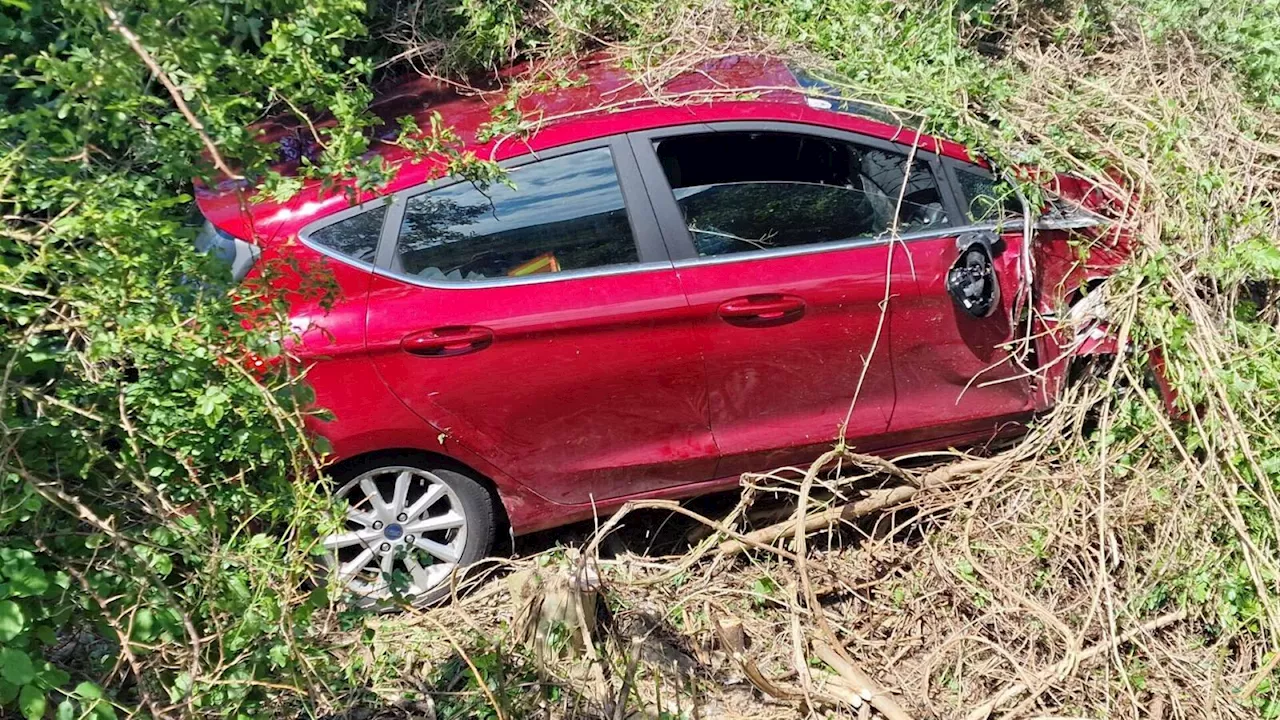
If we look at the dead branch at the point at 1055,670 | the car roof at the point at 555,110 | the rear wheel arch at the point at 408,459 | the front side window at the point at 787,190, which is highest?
the car roof at the point at 555,110

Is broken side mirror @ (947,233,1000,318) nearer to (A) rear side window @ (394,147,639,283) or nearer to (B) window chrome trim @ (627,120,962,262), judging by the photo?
(B) window chrome trim @ (627,120,962,262)

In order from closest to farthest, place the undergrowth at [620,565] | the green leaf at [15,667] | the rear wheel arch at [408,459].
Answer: the green leaf at [15,667]
the undergrowth at [620,565]
the rear wheel arch at [408,459]

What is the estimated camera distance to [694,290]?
321 centimetres

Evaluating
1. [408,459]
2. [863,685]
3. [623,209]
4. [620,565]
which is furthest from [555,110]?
[863,685]

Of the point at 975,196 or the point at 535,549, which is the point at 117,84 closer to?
the point at 535,549

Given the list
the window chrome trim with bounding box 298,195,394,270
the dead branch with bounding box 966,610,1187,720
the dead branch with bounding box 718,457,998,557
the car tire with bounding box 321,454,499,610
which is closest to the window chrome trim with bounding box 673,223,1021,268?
the dead branch with bounding box 718,457,998,557

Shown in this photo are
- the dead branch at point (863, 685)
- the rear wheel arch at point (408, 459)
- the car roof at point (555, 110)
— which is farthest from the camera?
the rear wheel arch at point (408, 459)

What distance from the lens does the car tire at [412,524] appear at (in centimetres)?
323

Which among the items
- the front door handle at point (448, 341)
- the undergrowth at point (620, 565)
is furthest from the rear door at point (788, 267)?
the front door handle at point (448, 341)

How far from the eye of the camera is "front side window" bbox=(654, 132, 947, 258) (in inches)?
129

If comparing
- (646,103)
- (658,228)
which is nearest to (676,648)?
(658,228)

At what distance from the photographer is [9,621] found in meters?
1.73

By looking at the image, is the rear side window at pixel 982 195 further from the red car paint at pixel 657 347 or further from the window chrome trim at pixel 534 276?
the window chrome trim at pixel 534 276

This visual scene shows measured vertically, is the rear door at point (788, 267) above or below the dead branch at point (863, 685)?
above
